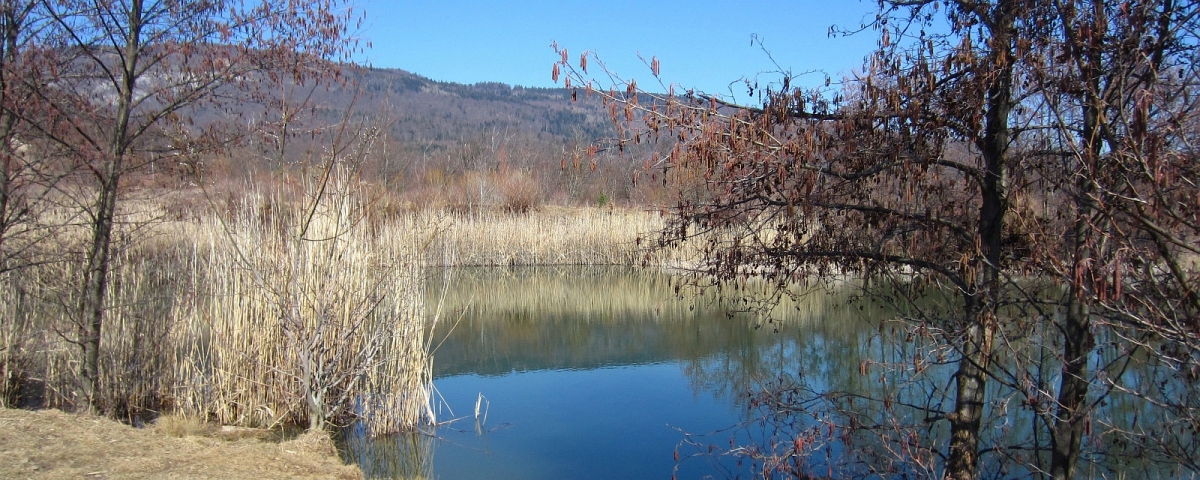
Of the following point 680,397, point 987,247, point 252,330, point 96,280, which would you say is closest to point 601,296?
point 680,397

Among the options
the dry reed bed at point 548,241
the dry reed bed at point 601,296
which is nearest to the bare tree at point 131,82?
the dry reed bed at point 601,296

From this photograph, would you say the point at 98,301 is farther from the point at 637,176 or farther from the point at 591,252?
the point at 591,252

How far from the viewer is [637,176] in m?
4.05

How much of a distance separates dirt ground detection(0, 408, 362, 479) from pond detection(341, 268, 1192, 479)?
127 centimetres

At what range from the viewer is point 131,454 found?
3.97m

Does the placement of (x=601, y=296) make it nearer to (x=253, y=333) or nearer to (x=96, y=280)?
(x=253, y=333)

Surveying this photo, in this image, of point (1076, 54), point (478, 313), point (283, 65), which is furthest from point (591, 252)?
point (1076, 54)

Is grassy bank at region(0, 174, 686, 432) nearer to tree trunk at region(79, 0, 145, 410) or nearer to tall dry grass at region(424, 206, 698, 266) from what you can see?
tree trunk at region(79, 0, 145, 410)

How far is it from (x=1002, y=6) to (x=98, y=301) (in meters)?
5.15

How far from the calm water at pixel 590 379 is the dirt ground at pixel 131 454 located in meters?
1.27

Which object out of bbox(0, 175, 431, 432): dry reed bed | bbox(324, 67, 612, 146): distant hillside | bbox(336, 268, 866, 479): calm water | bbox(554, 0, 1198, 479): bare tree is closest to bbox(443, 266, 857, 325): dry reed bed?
bbox(336, 268, 866, 479): calm water

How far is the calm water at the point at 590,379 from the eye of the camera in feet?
18.9

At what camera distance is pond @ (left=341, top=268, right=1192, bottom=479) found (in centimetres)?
485

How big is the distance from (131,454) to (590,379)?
195 inches
